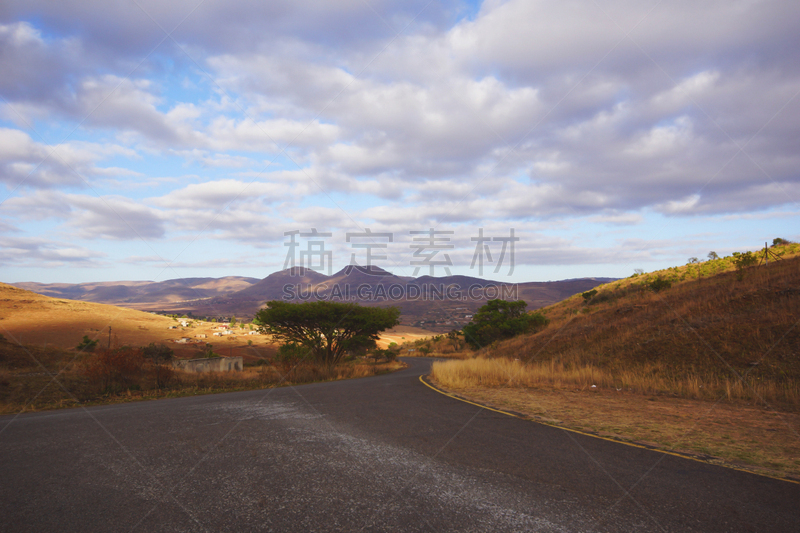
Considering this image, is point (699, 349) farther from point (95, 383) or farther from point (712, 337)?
point (95, 383)

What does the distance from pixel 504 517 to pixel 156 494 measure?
3739 millimetres

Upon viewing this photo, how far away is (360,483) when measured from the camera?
455 cm

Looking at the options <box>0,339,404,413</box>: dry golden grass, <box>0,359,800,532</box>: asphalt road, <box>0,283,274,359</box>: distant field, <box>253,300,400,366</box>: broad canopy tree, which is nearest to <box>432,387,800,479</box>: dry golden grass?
<box>0,359,800,532</box>: asphalt road

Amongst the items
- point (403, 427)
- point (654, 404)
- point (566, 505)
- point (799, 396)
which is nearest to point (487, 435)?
point (403, 427)

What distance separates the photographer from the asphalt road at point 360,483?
12.1 feet

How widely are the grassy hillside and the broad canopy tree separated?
13.4m

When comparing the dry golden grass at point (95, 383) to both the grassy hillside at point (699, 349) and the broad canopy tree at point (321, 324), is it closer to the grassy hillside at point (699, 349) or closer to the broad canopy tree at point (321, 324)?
the broad canopy tree at point (321, 324)

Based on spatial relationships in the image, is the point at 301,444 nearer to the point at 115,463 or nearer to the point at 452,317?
the point at 115,463

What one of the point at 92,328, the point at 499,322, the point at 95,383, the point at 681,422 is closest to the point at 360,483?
the point at 681,422

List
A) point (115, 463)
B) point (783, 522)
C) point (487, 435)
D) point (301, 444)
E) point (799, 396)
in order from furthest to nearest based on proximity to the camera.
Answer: point (799, 396), point (487, 435), point (301, 444), point (115, 463), point (783, 522)

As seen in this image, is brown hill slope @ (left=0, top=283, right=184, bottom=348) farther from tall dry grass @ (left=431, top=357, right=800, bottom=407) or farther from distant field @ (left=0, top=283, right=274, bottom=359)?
tall dry grass @ (left=431, top=357, right=800, bottom=407)

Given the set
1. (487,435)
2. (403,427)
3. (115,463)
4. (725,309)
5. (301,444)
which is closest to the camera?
(115,463)

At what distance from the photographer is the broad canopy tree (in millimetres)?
29938

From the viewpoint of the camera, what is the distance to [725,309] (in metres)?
17.0
